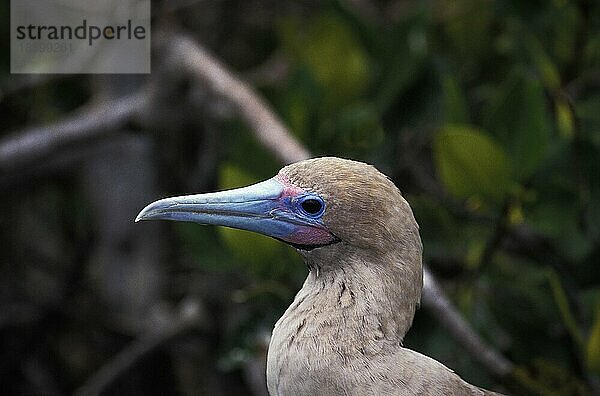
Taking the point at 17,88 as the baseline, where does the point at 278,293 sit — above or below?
below

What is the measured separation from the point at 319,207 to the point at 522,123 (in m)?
0.97

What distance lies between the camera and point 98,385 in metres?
3.53

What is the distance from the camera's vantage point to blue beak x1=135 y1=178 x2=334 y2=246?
6.30 feet

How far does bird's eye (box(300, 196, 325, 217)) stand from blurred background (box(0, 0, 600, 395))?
664 mm

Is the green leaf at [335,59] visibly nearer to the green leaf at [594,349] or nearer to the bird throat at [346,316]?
the green leaf at [594,349]

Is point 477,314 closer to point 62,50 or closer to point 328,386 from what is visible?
point 328,386

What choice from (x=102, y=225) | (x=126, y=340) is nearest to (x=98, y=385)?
(x=126, y=340)

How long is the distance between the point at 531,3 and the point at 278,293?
1.24m

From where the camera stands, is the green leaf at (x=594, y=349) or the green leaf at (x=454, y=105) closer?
the green leaf at (x=594, y=349)

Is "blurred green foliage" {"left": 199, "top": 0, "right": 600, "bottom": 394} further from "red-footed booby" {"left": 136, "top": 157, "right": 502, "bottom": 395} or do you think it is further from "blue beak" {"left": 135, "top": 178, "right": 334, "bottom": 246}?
"blue beak" {"left": 135, "top": 178, "right": 334, "bottom": 246}

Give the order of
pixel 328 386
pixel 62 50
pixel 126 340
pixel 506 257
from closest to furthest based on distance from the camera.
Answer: pixel 328 386 → pixel 506 257 → pixel 62 50 → pixel 126 340

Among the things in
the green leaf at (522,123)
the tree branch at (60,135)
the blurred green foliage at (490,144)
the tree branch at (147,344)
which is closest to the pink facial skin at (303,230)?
the blurred green foliage at (490,144)

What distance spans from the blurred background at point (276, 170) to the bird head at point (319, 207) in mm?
644

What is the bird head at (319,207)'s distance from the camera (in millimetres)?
1931
